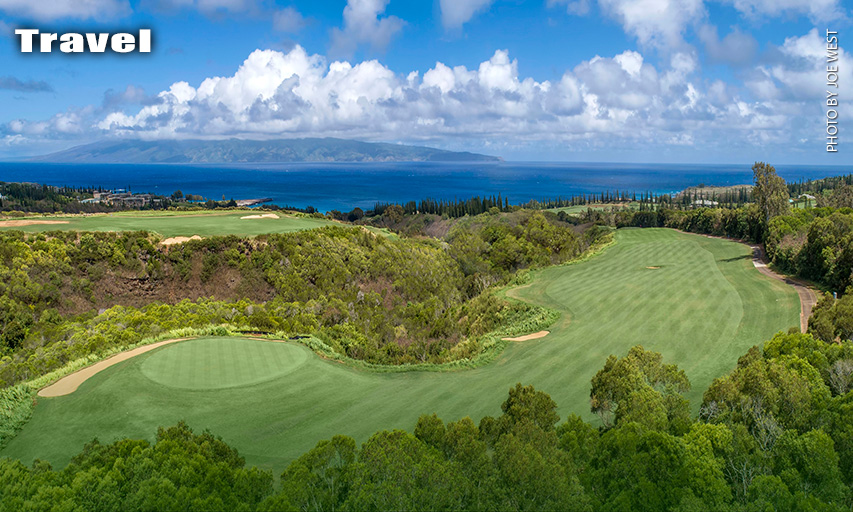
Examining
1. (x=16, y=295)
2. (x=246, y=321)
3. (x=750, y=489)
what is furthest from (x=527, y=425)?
(x=16, y=295)

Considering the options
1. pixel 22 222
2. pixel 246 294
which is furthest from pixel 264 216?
pixel 22 222

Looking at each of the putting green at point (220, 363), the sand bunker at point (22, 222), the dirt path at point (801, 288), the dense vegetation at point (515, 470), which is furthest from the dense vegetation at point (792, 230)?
the sand bunker at point (22, 222)

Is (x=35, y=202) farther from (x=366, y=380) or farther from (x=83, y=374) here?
(x=366, y=380)

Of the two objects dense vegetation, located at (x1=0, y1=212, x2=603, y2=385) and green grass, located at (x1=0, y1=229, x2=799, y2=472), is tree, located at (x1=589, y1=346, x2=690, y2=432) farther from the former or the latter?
dense vegetation, located at (x1=0, y1=212, x2=603, y2=385)

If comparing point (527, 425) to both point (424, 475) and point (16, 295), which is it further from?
point (16, 295)

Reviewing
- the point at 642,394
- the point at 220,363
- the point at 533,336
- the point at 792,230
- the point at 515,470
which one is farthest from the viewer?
the point at 792,230

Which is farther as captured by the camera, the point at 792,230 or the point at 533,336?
the point at 792,230

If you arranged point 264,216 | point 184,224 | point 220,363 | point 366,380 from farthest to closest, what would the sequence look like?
point 264,216
point 184,224
point 366,380
point 220,363
